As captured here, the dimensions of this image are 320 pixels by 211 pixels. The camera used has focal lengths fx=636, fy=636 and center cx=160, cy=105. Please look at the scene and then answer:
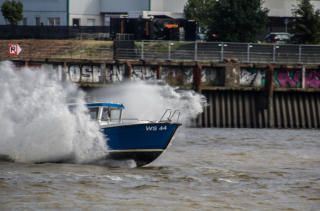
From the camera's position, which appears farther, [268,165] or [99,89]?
[99,89]

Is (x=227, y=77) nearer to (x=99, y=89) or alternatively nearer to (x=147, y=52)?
(x=147, y=52)

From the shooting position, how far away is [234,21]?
59.3 meters

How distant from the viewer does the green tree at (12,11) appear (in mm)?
74312

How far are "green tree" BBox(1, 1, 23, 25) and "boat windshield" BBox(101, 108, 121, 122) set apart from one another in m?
54.0

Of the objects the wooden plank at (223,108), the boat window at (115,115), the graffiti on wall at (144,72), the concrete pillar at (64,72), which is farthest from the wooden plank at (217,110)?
the boat window at (115,115)

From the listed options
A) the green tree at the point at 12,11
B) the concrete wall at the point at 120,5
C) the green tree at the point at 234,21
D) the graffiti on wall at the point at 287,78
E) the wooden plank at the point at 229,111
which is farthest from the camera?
the concrete wall at the point at 120,5

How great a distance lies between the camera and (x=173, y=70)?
45750 mm

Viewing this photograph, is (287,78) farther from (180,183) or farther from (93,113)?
(180,183)

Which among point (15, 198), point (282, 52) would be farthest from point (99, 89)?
point (15, 198)

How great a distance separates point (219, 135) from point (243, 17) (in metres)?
25.5

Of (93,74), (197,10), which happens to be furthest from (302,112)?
(197,10)

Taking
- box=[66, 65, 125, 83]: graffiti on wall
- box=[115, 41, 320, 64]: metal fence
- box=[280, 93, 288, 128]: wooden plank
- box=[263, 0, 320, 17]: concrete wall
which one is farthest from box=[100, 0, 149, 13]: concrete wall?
box=[280, 93, 288, 128]: wooden plank

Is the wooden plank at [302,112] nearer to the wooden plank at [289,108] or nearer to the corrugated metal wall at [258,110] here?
the corrugated metal wall at [258,110]

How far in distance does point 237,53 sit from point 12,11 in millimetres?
36298
